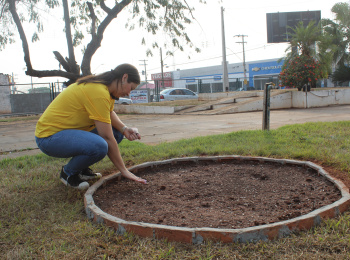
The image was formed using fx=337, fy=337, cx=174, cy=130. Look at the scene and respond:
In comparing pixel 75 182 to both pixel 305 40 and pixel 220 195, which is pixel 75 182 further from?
pixel 305 40

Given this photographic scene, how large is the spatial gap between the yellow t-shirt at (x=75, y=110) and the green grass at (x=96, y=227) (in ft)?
2.06

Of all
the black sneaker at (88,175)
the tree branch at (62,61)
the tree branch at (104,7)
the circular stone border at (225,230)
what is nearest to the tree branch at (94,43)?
the tree branch at (104,7)

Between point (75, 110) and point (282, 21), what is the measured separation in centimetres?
3849

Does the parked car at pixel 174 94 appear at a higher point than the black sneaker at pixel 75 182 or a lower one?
higher

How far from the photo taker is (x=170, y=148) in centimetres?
490

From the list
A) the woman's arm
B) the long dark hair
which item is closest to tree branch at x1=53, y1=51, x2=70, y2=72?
the long dark hair

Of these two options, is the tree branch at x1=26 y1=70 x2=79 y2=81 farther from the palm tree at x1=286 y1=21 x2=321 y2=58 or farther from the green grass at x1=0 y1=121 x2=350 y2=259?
the palm tree at x1=286 y1=21 x2=321 y2=58

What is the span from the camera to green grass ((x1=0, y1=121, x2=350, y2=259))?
2.00 meters

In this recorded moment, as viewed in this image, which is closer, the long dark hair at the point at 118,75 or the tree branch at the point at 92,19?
the long dark hair at the point at 118,75

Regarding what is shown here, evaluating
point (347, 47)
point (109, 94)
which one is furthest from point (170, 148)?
point (347, 47)

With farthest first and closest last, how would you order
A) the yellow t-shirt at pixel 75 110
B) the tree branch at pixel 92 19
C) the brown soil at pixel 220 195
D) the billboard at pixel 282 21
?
the billboard at pixel 282 21 → the tree branch at pixel 92 19 → the yellow t-shirt at pixel 75 110 → the brown soil at pixel 220 195

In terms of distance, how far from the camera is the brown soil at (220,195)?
8.14 feet

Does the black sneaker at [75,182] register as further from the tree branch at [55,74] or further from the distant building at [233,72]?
the distant building at [233,72]

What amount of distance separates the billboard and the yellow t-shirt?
37.3m
